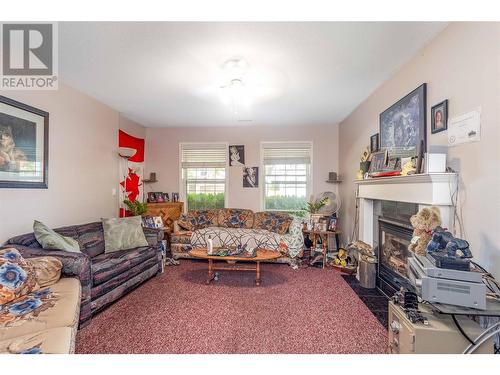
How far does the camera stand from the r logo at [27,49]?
198cm

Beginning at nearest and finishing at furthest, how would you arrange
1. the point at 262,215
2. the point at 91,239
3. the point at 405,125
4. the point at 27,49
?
the point at 27,49 → the point at 405,125 → the point at 91,239 → the point at 262,215

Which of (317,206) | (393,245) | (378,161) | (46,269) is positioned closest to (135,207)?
(46,269)

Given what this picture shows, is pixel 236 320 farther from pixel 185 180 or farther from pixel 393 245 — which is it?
pixel 185 180

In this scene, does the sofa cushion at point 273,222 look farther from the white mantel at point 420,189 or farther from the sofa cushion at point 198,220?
the white mantel at point 420,189

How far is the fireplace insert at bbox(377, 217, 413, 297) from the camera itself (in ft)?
8.16

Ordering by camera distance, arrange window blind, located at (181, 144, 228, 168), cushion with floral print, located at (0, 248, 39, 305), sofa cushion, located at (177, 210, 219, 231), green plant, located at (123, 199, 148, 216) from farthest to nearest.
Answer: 1. window blind, located at (181, 144, 228, 168)
2. sofa cushion, located at (177, 210, 219, 231)
3. green plant, located at (123, 199, 148, 216)
4. cushion with floral print, located at (0, 248, 39, 305)

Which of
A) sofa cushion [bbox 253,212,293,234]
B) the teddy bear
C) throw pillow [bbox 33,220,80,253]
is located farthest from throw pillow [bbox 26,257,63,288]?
sofa cushion [bbox 253,212,293,234]

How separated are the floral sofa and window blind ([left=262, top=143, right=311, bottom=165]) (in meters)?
3.93

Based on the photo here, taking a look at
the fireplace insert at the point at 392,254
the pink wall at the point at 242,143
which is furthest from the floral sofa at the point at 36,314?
the pink wall at the point at 242,143

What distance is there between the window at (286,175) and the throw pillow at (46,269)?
3.70m

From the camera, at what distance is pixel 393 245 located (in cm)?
276

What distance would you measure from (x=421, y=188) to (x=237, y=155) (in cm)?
364

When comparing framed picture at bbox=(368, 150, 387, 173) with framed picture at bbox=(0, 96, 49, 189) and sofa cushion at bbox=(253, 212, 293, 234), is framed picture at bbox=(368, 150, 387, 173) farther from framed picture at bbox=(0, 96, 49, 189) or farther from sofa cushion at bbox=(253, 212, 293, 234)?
framed picture at bbox=(0, 96, 49, 189)
